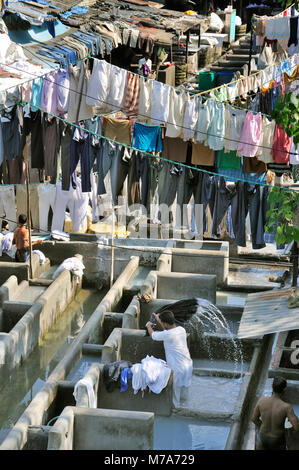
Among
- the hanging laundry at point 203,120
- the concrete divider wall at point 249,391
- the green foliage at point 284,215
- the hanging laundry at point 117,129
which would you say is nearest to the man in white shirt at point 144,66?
the hanging laundry at point 203,120

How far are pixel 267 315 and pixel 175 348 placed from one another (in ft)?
4.70

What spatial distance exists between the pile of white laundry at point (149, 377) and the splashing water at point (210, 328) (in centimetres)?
188

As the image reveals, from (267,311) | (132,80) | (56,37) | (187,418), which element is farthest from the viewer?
(56,37)

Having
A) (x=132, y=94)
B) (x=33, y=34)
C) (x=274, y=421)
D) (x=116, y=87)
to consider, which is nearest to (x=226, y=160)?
(x=132, y=94)

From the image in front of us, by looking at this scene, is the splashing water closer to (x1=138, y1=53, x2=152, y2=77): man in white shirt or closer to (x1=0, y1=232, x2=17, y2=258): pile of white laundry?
(x1=0, y1=232, x2=17, y2=258): pile of white laundry

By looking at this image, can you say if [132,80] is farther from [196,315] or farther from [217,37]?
[217,37]

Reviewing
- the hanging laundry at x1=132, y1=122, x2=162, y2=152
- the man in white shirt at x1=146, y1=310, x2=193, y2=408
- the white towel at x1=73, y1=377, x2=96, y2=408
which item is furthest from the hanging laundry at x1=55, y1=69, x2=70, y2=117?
the white towel at x1=73, y1=377, x2=96, y2=408

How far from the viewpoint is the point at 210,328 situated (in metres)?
14.5

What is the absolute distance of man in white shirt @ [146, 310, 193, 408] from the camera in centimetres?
1188

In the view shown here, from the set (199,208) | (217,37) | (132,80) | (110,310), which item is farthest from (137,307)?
(217,37)

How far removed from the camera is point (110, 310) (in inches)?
584

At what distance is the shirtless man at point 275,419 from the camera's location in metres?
9.31

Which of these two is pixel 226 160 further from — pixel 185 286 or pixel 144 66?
pixel 144 66
